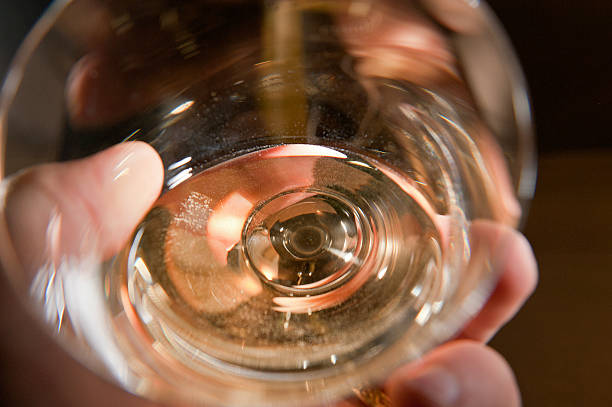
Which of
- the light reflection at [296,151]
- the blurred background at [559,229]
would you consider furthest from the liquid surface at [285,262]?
the blurred background at [559,229]

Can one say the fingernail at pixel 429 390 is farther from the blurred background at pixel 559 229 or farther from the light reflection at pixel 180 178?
the light reflection at pixel 180 178

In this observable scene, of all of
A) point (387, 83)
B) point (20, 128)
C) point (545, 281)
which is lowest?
point (545, 281)

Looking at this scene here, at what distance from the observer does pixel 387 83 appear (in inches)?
22.5

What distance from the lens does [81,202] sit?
0.51m

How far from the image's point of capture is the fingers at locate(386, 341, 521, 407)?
465 mm

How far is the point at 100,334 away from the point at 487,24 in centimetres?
42

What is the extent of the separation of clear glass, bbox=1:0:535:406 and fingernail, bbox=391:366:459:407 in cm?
4

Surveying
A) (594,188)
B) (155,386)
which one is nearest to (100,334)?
(155,386)

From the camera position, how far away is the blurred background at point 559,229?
0.66 m

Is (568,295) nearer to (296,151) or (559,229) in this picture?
(559,229)

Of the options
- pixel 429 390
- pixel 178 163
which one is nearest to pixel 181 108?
pixel 178 163

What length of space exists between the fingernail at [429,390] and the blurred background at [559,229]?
23 centimetres

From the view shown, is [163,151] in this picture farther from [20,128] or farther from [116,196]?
[20,128]

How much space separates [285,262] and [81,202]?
0.86 feet
